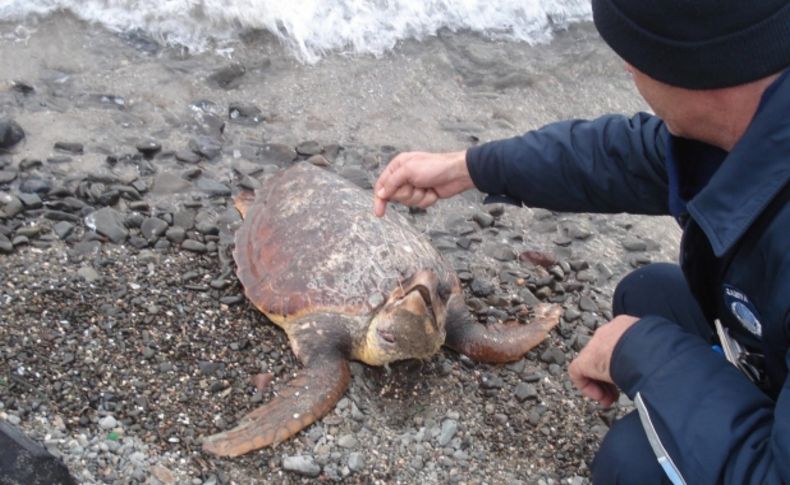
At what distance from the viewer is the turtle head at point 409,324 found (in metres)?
3.03

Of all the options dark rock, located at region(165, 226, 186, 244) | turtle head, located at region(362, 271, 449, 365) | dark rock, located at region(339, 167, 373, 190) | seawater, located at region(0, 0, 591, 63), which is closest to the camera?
turtle head, located at region(362, 271, 449, 365)

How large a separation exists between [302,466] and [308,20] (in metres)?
3.42

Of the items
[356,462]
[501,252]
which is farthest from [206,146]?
[356,462]

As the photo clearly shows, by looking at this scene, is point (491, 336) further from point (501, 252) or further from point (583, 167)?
point (583, 167)

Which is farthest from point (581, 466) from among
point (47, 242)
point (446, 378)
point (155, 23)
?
point (155, 23)

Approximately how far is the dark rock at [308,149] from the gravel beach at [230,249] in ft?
0.04

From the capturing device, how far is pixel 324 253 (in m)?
3.37

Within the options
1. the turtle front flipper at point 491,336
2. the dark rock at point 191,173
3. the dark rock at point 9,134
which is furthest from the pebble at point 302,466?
the dark rock at point 9,134

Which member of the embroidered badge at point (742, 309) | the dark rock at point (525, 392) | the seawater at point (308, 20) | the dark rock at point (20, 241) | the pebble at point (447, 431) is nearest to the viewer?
the embroidered badge at point (742, 309)

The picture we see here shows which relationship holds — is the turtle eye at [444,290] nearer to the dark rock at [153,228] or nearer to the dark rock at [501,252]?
the dark rock at [501,252]

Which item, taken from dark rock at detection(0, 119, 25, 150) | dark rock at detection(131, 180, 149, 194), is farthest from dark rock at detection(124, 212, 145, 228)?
dark rock at detection(0, 119, 25, 150)

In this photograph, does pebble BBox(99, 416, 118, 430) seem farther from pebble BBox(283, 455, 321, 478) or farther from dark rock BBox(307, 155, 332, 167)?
dark rock BBox(307, 155, 332, 167)

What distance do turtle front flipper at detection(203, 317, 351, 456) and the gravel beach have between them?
5 cm

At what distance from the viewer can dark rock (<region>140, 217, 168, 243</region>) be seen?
3537mm
